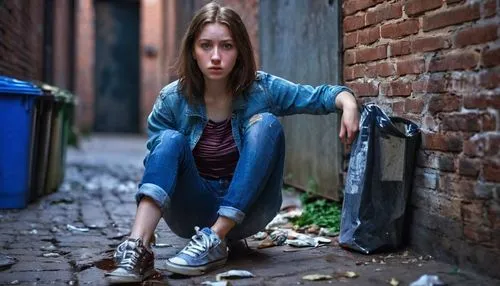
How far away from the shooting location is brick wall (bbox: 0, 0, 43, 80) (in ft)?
18.3

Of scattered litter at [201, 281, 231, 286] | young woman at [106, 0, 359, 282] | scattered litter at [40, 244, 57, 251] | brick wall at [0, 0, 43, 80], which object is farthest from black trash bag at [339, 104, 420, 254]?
brick wall at [0, 0, 43, 80]

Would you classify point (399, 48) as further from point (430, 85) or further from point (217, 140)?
A: point (217, 140)

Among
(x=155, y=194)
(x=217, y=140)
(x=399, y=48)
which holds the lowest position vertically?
(x=155, y=194)

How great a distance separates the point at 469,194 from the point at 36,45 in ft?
23.3

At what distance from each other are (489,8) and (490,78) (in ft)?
0.92

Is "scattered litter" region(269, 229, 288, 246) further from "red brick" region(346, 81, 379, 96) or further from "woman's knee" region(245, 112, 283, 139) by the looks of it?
"red brick" region(346, 81, 379, 96)

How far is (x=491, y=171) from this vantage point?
2.48 m

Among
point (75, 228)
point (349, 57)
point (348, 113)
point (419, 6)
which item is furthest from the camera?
point (75, 228)

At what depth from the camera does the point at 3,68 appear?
18.1 ft

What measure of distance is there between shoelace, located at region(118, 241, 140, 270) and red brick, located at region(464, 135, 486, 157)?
58.0 inches

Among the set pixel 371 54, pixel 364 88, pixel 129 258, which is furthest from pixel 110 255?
pixel 371 54

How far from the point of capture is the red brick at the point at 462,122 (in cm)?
256

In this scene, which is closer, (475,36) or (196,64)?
(475,36)

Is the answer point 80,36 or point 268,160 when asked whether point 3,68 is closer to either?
point 268,160
